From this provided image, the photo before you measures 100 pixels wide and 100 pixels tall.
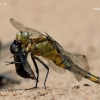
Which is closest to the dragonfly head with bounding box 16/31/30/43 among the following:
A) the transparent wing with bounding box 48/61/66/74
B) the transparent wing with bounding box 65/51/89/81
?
the transparent wing with bounding box 48/61/66/74

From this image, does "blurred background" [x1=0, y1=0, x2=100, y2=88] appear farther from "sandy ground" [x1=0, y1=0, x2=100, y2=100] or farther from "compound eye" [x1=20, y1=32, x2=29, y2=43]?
"compound eye" [x1=20, y1=32, x2=29, y2=43]

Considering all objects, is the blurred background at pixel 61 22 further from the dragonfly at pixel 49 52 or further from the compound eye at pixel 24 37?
the compound eye at pixel 24 37

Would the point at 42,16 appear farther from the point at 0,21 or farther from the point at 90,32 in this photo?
the point at 90,32

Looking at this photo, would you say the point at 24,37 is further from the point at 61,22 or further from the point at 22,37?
the point at 61,22

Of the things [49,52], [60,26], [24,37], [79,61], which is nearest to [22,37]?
[24,37]

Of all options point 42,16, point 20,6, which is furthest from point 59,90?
point 20,6
